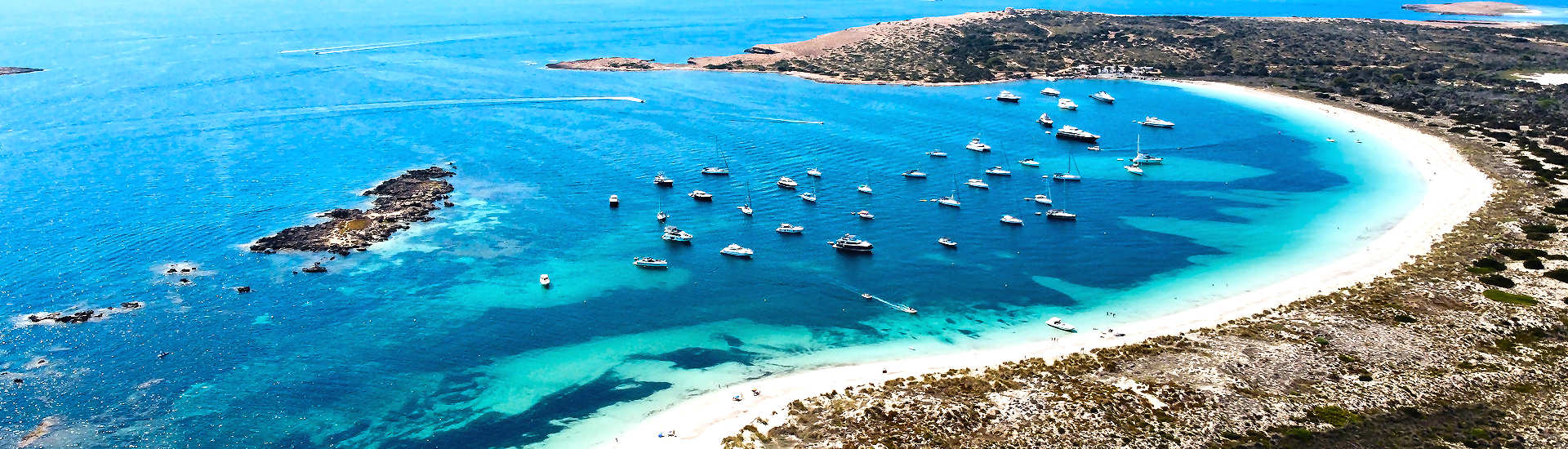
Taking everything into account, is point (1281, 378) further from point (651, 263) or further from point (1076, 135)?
point (1076, 135)

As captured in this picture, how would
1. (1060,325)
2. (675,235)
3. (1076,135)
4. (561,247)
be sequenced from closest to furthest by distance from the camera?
(1060,325) → (561,247) → (675,235) → (1076,135)

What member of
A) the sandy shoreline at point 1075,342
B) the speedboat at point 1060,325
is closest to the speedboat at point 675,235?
the sandy shoreline at point 1075,342

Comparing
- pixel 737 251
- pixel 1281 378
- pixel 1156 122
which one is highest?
pixel 1156 122

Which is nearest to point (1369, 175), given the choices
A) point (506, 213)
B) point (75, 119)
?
point (506, 213)

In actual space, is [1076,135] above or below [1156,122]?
below

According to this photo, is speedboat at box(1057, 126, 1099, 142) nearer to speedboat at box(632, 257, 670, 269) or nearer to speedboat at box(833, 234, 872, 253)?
speedboat at box(833, 234, 872, 253)

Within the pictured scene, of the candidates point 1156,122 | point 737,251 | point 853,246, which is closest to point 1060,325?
point 853,246

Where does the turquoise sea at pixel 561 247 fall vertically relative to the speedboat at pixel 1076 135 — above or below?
below

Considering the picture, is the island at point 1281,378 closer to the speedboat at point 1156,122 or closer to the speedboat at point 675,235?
the speedboat at point 675,235
